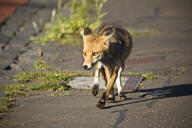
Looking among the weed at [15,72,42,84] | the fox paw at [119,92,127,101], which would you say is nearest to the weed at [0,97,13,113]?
the weed at [15,72,42,84]

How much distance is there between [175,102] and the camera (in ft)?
23.8

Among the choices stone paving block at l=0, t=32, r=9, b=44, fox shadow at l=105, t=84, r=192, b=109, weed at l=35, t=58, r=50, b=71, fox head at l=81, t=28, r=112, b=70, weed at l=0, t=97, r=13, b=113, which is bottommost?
fox shadow at l=105, t=84, r=192, b=109

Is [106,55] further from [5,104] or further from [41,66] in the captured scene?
[41,66]

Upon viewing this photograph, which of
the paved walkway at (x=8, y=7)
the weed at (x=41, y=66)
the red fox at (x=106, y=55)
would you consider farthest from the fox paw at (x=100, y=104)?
the paved walkway at (x=8, y=7)

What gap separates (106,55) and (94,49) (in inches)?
12.0

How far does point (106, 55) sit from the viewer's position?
7070 mm

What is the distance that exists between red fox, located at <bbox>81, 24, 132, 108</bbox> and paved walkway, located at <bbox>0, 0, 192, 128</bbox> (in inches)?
11.1

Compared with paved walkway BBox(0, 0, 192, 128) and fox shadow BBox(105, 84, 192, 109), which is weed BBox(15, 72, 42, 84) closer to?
paved walkway BBox(0, 0, 192, 128)

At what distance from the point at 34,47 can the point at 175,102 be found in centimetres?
547

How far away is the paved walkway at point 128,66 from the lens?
21.3 feet

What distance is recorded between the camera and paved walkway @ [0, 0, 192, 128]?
255 inches

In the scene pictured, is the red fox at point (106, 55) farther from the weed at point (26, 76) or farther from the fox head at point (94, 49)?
the weed at point (26, 76)

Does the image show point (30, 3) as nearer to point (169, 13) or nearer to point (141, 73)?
point (169, 13)

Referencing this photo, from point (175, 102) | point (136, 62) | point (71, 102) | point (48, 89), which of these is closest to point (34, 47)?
point (136, 62)
